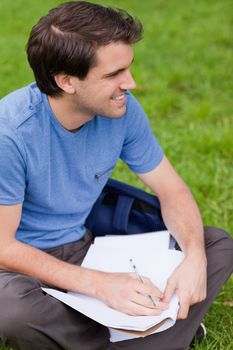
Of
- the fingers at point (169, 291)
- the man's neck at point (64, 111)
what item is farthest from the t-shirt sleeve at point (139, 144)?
the fingers at point (169, 291)

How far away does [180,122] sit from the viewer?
4.96 m

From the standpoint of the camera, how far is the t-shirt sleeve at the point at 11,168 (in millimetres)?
2545

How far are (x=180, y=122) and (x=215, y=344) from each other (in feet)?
7.71

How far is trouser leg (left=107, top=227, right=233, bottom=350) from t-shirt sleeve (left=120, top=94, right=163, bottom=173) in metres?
0.41

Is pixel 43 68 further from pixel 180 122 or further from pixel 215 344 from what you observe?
pixel 180 122

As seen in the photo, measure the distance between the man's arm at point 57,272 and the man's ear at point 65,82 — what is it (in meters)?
0.51

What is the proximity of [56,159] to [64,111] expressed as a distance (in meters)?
0.20

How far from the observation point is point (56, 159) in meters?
2.74

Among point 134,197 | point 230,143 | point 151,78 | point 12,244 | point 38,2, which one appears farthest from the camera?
→ point 38,2

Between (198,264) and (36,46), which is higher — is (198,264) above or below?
below

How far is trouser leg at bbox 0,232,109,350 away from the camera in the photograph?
8.04 feet

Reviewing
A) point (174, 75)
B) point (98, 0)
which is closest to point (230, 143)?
point (174, 75)

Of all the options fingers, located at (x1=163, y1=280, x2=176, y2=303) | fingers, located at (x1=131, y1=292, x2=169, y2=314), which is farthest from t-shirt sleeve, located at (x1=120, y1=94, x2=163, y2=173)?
fingers, located at (x1=131, y1=292, x2=169, y2=314)

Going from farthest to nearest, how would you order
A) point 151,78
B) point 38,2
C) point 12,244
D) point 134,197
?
point 38,2 < point 151,78 < point 134,197 < point 12,244
